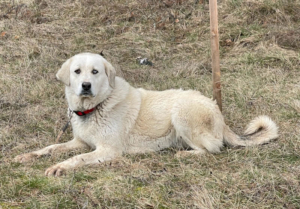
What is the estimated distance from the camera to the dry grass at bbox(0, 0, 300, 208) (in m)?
3.18

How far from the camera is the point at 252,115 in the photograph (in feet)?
17.6

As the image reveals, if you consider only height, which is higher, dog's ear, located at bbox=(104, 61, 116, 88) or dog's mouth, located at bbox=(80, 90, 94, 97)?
dog's ear, located at bbox=(104, 61, 116, 88)

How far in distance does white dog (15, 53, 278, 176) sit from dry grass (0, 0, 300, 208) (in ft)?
0.61

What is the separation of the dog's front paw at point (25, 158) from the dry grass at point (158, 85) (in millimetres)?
90

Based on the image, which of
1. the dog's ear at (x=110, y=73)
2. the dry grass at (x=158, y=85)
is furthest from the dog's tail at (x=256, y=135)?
the dog's ear at (x=110, y=73)

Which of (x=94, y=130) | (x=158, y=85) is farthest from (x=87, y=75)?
(x=158, y=85)

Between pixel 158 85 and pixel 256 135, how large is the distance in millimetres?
2584

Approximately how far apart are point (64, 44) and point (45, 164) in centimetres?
488

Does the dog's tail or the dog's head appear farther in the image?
the dog's tail

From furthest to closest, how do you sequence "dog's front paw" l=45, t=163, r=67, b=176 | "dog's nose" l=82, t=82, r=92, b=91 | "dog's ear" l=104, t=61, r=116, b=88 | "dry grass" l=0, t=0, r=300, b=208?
"dog's ear" l=104, t=61, r=116, b=88, "dog's nose" l=82, t=82, r=92, b=91, "dog's front paw" l=45, t=163, r=67, b=176, "dry grass" l=0, t=0, r=300, b=208

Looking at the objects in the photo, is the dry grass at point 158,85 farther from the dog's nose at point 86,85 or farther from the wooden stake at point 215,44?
the dog's nose at point 86,85

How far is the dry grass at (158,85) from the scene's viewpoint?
3.18 metres

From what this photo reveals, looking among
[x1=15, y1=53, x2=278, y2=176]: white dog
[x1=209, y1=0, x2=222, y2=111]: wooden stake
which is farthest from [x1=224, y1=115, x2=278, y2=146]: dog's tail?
[x1=209, y1=0, x2=222, y2=111]: wooden stake

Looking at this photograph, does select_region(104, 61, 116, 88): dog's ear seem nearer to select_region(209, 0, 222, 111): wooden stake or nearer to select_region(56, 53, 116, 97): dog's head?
select_region(56, 53, 116, 97): dog's head
